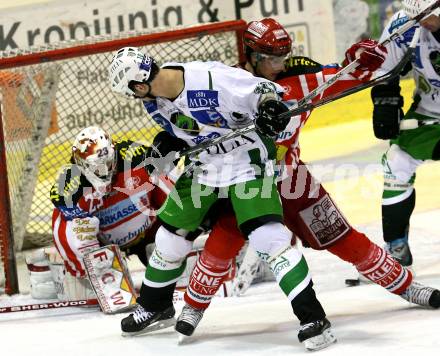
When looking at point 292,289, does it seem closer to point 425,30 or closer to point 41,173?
point 425,30

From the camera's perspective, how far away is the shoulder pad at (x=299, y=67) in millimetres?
4227

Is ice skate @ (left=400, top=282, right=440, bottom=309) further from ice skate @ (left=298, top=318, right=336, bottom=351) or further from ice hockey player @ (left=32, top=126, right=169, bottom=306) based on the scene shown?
ice hockey player @ (left=32, top=126, right=169, bottom=306)

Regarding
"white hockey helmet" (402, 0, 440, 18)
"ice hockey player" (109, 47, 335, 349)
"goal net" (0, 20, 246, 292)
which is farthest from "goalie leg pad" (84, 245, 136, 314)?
"white hockey helmet" (402, 0, 440, 18)

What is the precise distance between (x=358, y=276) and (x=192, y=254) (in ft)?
2.26

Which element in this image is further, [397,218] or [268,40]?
[397,218]

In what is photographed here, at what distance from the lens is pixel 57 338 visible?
3973mm

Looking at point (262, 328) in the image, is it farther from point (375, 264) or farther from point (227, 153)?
point (227, 153)

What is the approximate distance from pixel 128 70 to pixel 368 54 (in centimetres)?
88

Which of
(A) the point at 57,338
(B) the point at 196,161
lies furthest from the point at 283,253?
(A) the point at 57,338

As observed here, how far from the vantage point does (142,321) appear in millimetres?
3842

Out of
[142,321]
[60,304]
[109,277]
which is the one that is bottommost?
[60,304]

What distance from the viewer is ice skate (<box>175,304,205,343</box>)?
3688mm

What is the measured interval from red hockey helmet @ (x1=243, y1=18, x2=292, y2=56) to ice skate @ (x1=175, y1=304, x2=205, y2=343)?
975mm

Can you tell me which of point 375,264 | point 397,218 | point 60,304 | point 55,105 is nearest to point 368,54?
point 375,264
